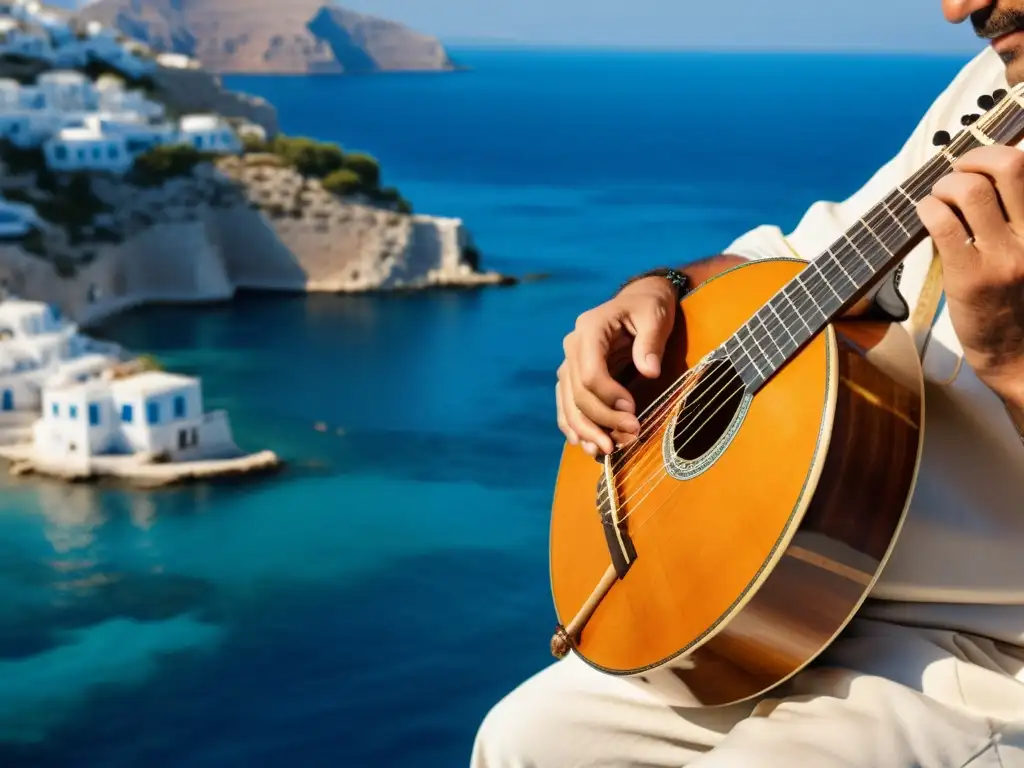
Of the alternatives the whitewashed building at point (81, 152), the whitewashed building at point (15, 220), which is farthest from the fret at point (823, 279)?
the whitewashed building at point (81, 152)

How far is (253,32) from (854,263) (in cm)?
7013

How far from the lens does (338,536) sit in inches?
626

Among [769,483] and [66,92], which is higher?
[66,92]

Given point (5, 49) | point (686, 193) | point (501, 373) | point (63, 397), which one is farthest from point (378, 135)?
point (63, 397)

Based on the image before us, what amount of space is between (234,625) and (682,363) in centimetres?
1270

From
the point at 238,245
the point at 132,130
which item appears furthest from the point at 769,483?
the point at 132,130

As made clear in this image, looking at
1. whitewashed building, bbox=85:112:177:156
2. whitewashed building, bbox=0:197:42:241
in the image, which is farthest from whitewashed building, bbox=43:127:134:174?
whitewashed building, bbox=0:197:42:241

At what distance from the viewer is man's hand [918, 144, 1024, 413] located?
3.41ft

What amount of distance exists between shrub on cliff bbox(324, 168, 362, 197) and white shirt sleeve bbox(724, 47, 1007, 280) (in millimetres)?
24271

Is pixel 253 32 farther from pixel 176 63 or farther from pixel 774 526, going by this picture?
pixel 774 526

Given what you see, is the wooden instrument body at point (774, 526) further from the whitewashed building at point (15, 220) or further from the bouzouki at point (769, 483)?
the whitewashed building at point (15, 220)

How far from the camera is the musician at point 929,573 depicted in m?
A: 1.07

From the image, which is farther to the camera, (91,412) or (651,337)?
(91,412)

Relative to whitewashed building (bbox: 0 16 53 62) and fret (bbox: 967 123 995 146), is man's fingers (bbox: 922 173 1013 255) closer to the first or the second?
fret (bbox: 967 123 995 146)
